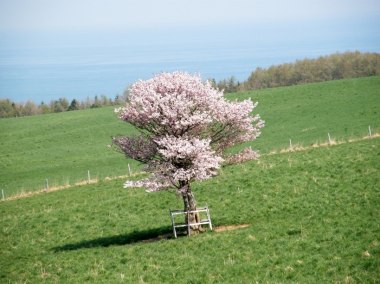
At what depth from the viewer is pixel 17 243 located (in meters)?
32.4

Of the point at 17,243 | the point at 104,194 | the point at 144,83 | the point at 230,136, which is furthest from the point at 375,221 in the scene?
the point at 104,194

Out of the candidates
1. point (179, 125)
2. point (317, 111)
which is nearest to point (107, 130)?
point (317, 111)

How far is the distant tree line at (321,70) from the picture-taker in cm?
12571

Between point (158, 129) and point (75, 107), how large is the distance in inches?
4314

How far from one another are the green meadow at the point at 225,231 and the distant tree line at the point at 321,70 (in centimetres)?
6944

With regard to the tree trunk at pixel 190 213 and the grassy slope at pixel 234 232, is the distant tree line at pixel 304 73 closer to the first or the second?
the grassy slope at pixel 234 232

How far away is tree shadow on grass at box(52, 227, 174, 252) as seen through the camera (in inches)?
1161

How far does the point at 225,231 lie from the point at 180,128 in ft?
17.2

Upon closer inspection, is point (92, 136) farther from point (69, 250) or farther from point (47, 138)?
point (69, 250)

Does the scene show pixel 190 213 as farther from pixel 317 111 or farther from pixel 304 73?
pixel 304 73

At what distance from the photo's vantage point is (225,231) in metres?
28.2

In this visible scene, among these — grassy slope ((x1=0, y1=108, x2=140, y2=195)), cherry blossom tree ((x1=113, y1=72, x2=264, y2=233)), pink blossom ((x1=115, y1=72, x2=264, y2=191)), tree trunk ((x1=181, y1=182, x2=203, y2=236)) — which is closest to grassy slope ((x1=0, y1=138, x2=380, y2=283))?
tree trunk ((x1=181, y1=182, x2=203, y2=236))

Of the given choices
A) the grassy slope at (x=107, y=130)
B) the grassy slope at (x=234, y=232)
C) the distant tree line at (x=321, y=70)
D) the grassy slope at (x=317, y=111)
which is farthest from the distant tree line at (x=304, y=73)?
the grassy slope at (x=234, y=232)

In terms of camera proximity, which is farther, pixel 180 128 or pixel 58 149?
pixel 58 149
